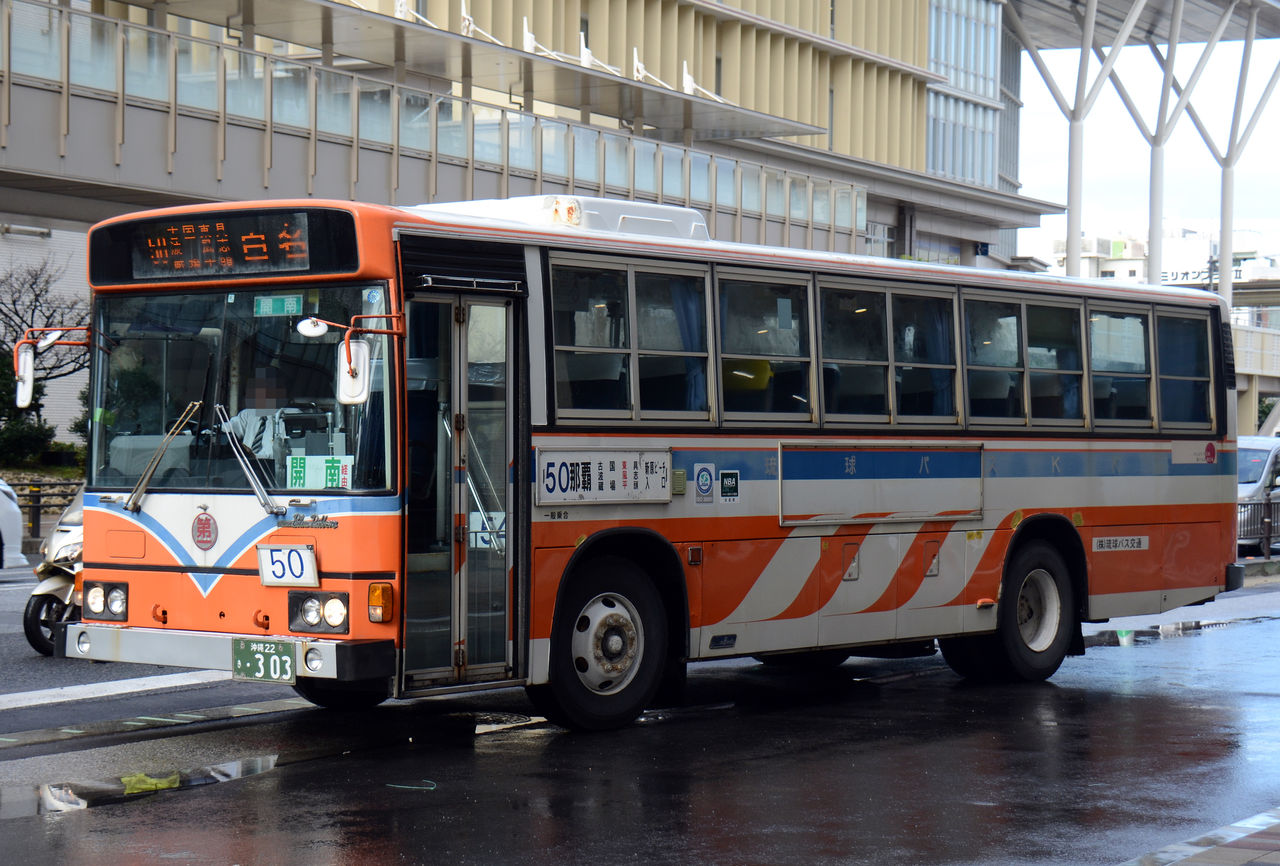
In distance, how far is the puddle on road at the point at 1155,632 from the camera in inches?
669

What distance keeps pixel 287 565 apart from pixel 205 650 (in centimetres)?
66

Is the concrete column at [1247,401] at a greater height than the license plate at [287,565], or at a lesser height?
greater

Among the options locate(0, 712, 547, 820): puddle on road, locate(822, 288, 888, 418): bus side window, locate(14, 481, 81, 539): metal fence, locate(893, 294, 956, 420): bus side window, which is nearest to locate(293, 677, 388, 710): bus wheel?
locate(0, 712, 547, 820): puddle on road

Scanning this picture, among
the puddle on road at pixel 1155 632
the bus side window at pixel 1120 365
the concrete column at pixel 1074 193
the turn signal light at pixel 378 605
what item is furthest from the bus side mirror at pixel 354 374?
the concrete column at pixel 1074 193

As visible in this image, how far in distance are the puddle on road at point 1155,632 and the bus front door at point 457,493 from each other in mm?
8086

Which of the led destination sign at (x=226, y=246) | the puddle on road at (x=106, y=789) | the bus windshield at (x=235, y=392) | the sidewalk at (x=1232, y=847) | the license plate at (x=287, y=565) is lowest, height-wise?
the sidewalk at (x=1232, y=847)

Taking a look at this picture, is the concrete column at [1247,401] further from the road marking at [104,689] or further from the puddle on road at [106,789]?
the puddle on road at [106,789]

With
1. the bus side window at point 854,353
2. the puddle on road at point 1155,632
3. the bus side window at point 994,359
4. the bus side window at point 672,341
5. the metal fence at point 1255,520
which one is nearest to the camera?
the bus side window at point 672,341

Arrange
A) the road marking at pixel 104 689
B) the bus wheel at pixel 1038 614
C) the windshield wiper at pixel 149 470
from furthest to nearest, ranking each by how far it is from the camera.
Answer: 1. the bus wheel at pixel 1038 614
2. the road marking at pixel 104 689
3. the windshield wiper at pixel 149 470

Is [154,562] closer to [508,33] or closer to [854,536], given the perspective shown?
[854,536]

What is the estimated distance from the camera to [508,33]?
42.1m

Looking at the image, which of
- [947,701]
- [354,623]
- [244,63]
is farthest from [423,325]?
[244,63]

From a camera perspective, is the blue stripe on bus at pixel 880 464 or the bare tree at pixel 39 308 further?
the bare tree at pixel 39 308

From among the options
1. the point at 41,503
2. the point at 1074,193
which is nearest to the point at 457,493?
the point at 41,503
